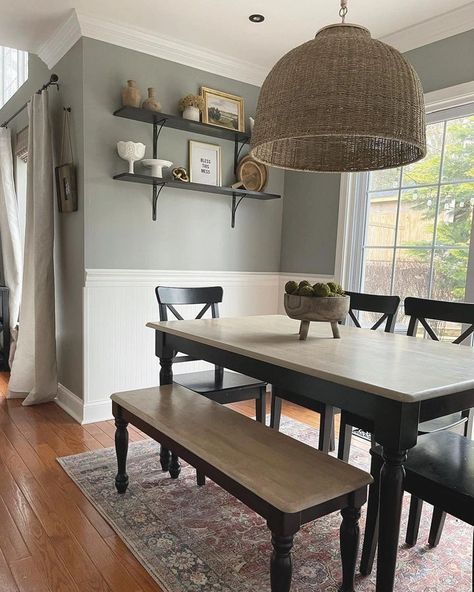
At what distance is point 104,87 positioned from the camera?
9.71ft

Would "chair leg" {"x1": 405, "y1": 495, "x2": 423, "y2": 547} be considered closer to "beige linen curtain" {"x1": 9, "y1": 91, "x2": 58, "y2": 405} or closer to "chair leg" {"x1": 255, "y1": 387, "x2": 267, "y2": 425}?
"chair leg" {"x1": 255, "y1": 387, "x2": 267, "y2": 425}

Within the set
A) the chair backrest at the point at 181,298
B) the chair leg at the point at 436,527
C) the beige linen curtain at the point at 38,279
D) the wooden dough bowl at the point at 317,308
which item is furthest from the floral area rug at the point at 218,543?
the beige linen curtain at the point at 38,279

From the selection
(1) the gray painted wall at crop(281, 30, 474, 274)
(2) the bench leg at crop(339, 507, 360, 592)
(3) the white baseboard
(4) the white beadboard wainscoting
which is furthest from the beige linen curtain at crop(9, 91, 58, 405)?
(2) the bench leg at crop(339, 507, 360, 592)

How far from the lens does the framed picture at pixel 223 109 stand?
3.38 meters

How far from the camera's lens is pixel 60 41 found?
306 cm

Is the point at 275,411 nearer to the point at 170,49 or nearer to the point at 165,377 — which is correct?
the point at 165,377

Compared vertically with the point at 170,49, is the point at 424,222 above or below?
below

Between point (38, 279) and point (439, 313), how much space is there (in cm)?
258

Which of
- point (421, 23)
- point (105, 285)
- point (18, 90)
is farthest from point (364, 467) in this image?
point (18, 90)

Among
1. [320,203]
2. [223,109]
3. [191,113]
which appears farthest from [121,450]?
[223,109]

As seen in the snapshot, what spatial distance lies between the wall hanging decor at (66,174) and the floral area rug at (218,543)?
1.70m

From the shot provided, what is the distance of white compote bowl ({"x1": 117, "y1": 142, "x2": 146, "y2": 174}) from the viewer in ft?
9.71

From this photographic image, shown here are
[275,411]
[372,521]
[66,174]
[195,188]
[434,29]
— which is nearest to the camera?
[372,521]

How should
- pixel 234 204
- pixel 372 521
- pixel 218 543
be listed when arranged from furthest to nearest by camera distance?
pixel 234 204 < pixel 218 543 < pixel 372 521
